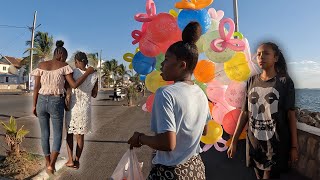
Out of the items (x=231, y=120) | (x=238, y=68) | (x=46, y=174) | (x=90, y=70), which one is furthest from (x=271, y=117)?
(x=46, y=174)

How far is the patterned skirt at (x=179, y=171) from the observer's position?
182 centimetres

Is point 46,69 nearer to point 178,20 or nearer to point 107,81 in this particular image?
point 178,20

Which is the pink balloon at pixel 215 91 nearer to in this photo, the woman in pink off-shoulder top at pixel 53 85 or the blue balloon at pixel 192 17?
the blue balloon at pixel 192 17

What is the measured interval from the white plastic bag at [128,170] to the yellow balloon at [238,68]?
1.70 metres

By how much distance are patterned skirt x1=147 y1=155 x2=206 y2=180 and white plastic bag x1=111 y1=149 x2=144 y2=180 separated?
29 centimetres

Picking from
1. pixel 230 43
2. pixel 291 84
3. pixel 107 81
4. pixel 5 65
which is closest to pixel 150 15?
pixel 230 43

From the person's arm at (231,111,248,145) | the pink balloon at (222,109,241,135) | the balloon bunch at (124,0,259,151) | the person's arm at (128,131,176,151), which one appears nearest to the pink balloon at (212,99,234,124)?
the balloon bunch at (124,0,259,151)

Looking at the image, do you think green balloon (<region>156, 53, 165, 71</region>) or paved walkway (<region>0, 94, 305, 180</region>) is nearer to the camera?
green balloon (<region>156, 53, 165, 71</region>)

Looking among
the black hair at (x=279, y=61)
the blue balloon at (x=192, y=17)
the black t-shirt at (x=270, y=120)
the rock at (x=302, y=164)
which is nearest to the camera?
the black t-shirt at (x=270, y=120)

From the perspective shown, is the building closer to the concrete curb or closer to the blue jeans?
the concrete curb

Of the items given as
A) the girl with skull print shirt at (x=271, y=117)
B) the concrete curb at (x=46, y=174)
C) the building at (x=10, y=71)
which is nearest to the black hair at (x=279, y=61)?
the girl with skull print shirt at (x=271, y=117)

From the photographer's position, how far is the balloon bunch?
3.26 m

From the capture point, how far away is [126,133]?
10562mm

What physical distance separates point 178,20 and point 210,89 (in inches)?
33.0
